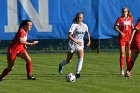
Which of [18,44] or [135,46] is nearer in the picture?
[18,44]

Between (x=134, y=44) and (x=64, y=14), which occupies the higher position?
(x=64, y=14)

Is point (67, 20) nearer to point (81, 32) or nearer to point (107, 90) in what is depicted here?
point (81, 32)

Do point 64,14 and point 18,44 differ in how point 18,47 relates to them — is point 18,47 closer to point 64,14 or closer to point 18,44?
point 18,44

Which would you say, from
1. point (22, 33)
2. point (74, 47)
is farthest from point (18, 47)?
point (74, 47)

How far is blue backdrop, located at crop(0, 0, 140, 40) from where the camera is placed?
87.1 ft

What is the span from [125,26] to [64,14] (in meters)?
10.1

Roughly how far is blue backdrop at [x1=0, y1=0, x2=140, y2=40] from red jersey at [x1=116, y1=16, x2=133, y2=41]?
9.72m

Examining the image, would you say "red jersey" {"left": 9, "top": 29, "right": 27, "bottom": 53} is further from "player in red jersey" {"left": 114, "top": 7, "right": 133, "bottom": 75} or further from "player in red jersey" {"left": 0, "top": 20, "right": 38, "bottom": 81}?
"player in red jersey" {"left": 114, "top": 7, "right": 133, "bottom": 75}

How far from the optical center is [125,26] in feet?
55.2

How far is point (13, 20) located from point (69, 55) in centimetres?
1105

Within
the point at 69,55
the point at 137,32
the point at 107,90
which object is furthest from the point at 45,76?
the point at 107,90

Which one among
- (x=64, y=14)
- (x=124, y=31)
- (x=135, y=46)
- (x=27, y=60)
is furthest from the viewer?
(x=64, y=14)

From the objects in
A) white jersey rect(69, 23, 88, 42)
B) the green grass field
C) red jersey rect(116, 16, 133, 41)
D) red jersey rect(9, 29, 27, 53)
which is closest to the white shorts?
white jersey rect(69, 23, 88, 42)

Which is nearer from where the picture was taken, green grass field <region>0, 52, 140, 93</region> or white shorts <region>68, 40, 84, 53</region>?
green grass field <region>0, 52, 140, 93</region>
